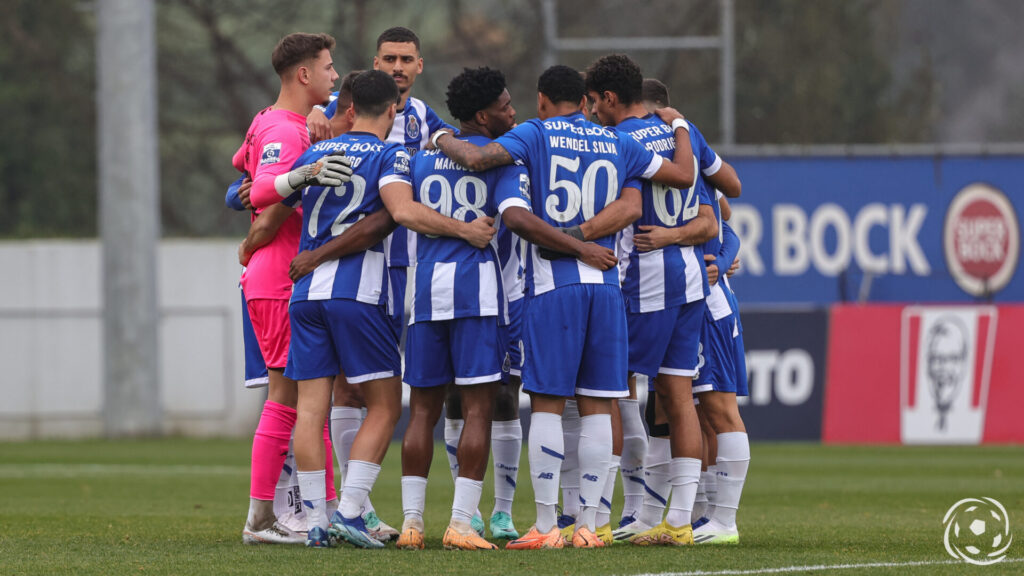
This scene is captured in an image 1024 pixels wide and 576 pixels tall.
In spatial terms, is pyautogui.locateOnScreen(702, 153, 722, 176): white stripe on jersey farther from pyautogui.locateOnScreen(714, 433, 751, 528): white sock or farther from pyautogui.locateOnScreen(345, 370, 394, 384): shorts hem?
pyautogui.locateOnScreen(345, 370, 394, 384): shorts hem

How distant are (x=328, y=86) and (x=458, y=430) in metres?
1.88

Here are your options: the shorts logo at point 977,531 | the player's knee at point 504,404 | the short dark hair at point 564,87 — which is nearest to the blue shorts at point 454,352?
the player's knee at point 504,404

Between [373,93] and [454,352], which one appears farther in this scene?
[373,93]

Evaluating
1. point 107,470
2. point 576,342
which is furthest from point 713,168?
point 107,470

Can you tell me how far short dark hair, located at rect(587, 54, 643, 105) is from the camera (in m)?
7.48

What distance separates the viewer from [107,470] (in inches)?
537

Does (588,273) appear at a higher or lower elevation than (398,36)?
lower

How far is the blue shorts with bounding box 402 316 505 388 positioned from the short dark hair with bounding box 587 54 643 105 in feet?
4.35

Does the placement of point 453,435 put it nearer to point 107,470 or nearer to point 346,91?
point 346,91

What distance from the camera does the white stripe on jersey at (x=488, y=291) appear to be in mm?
6996

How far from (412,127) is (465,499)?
2.11 m

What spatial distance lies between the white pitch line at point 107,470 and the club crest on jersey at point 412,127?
5.87 meters

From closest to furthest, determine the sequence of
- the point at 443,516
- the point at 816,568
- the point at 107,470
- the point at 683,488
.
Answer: the point at 816,568 → the point at 683,488 → the point at 443,516 → the point at 107,470

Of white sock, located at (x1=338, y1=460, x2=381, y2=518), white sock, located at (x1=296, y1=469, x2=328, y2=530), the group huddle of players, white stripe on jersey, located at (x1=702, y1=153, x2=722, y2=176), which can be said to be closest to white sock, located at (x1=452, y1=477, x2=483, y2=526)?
the group huddle of players
